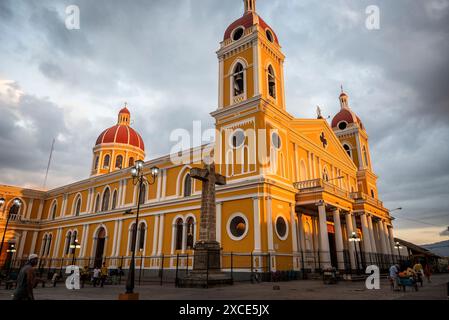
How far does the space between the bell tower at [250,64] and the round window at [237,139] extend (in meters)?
2.30

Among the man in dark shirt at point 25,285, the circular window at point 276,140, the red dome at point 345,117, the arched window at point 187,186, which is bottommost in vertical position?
the man in dark shirt at point 25,285

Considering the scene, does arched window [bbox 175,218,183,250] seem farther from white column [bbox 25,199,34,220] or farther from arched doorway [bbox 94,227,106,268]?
white column [bbox 25,199,34,220]

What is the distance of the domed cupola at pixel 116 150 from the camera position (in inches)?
1622

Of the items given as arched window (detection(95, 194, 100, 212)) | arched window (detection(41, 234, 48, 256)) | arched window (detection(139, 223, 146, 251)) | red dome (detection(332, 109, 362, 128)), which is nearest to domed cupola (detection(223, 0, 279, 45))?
red dome (detection(332, 109, 362, 128))

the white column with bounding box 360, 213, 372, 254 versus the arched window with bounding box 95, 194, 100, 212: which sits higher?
the arched window with bounding box 95, 194, 100, 212

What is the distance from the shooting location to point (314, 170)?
1067 inches

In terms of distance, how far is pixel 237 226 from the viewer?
69.7 ft

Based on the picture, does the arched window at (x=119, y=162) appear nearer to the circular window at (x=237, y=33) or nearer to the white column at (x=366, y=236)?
the circular window at (x=237, y=33)

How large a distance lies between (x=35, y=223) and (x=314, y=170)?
125 feet

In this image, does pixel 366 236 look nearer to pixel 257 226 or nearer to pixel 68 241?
pixel 257 226

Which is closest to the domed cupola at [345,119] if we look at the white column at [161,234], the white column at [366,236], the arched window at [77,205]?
the white column at [366,236]

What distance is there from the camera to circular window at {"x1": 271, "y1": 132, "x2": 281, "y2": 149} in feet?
75.0

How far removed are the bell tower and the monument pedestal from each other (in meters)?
12.4

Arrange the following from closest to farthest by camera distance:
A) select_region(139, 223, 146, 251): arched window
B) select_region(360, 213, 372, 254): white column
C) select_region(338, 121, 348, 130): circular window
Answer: select_region(360, 213, 372, 254): white column < select_region(139, 223, 146, 251): arched window < select_region(338, 121, 348, 130): circular window
